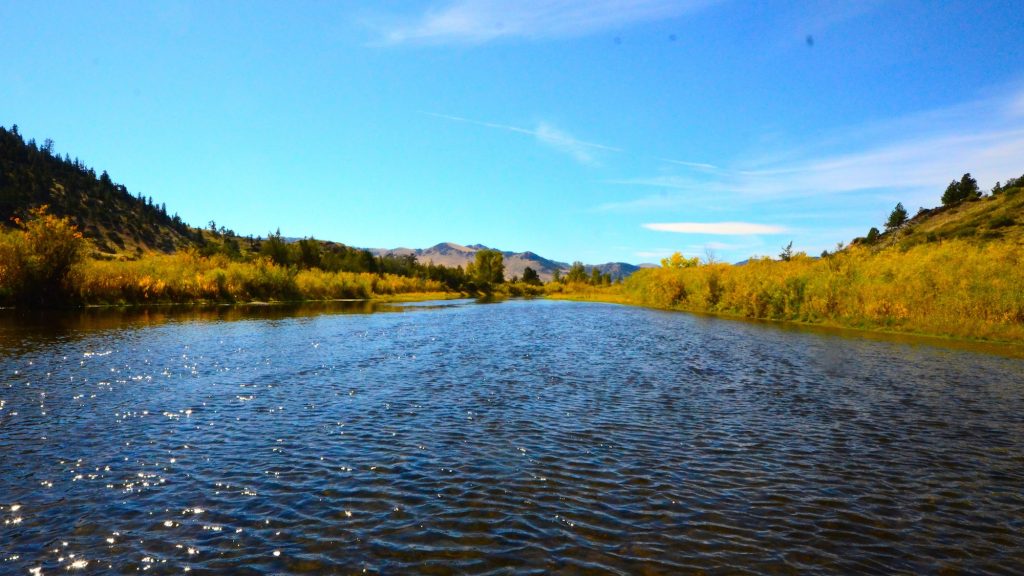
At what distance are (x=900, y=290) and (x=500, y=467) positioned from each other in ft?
122

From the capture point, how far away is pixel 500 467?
9742mm

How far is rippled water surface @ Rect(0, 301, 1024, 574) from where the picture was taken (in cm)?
666

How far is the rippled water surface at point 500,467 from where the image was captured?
21.9ft

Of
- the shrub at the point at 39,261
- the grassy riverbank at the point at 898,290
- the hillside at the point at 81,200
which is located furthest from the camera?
the hillside at the point at 81,200

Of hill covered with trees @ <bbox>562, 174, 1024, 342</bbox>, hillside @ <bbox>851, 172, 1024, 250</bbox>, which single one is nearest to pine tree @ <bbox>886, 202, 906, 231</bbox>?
hillside @ <bbox>851, 172, 1024, 250</bbox>

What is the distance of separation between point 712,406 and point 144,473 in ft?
43.7

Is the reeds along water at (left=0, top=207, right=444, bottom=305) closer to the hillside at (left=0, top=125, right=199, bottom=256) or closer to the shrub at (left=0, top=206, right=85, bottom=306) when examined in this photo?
the shrub at (left=0, top=206, right=85, bottom=306)

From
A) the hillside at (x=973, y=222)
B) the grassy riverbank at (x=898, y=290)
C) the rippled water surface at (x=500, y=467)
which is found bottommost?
the rippled water surface at (x=500, y=467)

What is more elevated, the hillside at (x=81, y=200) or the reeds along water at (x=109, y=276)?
the hillside at (x=81, y=200)

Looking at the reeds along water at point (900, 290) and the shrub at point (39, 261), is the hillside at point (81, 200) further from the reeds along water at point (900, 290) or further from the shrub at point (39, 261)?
the reeds along water at point (900, 290)

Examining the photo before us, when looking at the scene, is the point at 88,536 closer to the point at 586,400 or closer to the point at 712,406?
the point at 586,400

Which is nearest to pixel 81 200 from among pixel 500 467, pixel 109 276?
pixel 109 276

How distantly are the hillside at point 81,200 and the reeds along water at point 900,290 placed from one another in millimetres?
129009

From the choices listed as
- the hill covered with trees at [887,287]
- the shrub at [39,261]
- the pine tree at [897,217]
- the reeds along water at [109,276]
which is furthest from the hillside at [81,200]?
the pine tree at [897,217]
